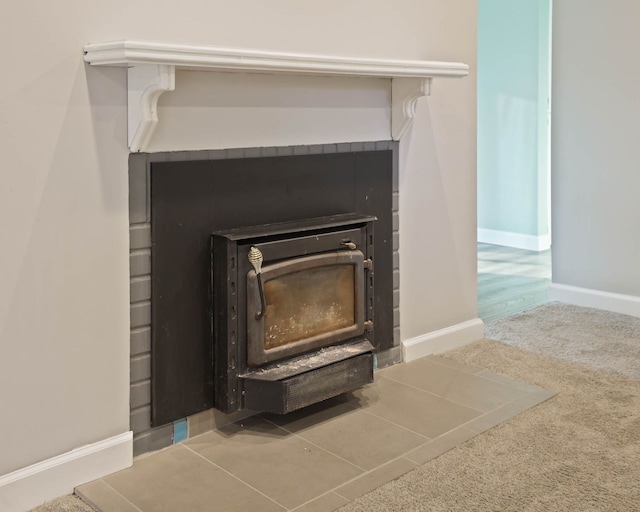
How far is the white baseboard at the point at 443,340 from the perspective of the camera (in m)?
3.25

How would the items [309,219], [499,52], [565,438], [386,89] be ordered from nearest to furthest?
1. [565,438]
2. [309,219]
3. [386,89]
4. [499,52]

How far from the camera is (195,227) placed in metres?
2.43

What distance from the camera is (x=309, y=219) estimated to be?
9.02 feet

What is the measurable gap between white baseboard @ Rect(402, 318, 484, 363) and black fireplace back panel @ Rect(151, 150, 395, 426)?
2.60ft

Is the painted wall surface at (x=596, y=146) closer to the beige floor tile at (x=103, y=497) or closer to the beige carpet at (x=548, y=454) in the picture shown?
the beige carpet at (x=548, y=454)

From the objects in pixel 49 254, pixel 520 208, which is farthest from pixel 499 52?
pixel 49 254

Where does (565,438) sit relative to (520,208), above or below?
below

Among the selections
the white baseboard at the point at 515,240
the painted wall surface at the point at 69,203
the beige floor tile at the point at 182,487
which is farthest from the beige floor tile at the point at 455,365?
the white baseboard at the point at 515,240

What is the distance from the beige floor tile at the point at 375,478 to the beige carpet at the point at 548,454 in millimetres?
25

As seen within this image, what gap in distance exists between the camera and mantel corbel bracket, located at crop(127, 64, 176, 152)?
2119 mm

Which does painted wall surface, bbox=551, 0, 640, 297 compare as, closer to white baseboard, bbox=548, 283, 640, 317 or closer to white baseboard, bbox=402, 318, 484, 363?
white baseboard, bbox=548, 283, 640, 317

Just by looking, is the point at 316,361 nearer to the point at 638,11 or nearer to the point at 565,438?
the point at 565,438

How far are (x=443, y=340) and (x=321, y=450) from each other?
109cm

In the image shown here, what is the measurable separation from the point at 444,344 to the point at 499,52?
125 inches
